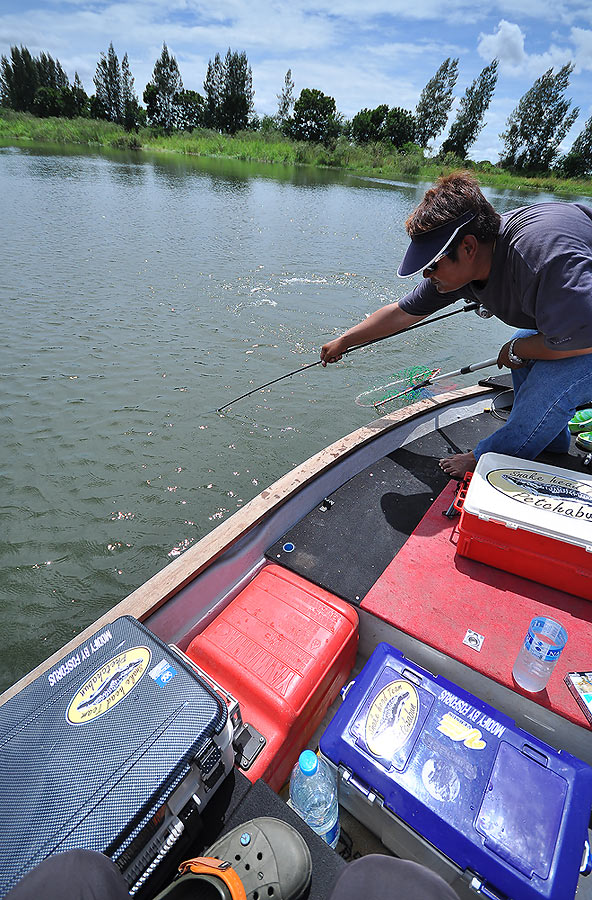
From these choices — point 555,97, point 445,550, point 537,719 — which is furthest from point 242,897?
point 555,97

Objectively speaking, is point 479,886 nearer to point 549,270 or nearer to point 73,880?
point 73,880

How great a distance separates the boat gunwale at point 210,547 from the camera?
1.63 m

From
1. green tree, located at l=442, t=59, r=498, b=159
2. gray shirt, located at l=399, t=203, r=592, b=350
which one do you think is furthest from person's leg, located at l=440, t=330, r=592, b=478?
green tree, located at l=442, t=59, r=498, b=159

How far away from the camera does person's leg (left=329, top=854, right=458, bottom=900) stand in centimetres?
81

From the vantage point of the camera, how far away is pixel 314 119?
55594mm

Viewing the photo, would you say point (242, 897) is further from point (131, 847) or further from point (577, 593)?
point (577, 593)

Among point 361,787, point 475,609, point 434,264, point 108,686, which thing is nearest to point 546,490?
point 475,609

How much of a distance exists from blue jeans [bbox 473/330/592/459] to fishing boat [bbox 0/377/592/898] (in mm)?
287

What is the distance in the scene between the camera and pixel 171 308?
7004mm

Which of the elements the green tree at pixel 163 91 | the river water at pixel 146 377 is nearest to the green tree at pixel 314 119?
the green tree at pixel 163 91

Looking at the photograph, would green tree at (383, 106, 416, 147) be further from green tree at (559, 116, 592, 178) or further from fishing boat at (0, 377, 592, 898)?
fishing boat at (0, 377, 592, 898)

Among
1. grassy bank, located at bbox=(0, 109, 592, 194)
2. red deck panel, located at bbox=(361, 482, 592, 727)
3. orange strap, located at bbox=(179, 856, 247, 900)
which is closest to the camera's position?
orange strap, located at bbox=(179, 856, 247, 900)

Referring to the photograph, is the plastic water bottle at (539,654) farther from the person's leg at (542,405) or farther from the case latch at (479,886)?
the person's leg at (542,405)

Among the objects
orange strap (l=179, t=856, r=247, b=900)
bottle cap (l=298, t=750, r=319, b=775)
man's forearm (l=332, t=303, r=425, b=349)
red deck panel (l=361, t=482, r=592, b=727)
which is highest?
man's forearm (l=332, t=303, r=425, b=349)
